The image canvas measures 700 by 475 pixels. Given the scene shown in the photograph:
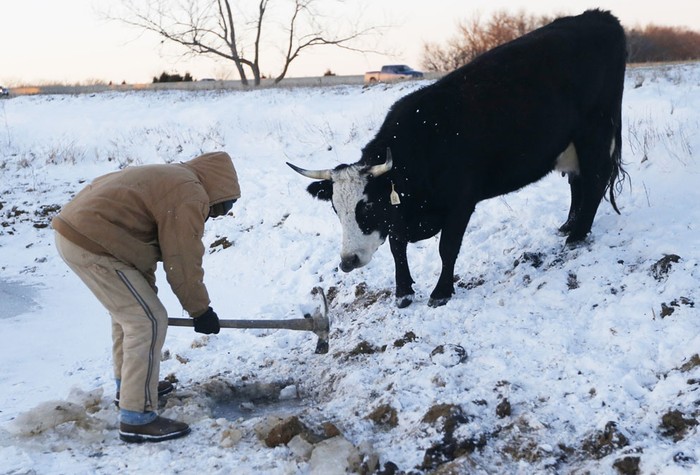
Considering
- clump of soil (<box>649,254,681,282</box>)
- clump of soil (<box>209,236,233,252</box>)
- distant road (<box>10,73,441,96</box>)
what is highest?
distant road (<box>10,73,441,96</box>)

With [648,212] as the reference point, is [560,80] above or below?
above

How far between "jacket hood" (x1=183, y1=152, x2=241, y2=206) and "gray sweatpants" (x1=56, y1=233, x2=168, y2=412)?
0.72m

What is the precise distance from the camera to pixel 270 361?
20.0ft

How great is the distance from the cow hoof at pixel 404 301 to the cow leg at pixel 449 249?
0.71 ft

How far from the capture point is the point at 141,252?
467cm

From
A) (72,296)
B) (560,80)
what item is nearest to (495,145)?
(560,80)

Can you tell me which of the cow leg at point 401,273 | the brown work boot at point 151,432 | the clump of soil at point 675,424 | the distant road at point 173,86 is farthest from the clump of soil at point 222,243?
the distant road at point 173,86

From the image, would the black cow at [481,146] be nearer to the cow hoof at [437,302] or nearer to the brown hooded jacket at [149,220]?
the cow hoof at [437,302]

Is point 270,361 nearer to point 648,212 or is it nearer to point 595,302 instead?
point 595,302

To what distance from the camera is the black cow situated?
6242 mm

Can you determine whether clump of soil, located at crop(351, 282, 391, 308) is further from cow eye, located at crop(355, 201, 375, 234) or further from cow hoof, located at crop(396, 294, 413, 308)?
cow eye, located at crop(355, 201, 375, 234)

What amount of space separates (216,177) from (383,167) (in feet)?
5.45

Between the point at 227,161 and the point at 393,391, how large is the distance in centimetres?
189

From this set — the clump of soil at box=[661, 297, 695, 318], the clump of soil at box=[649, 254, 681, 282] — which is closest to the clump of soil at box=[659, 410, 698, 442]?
the clump of soil at box=[661, 297, 695, 318]
